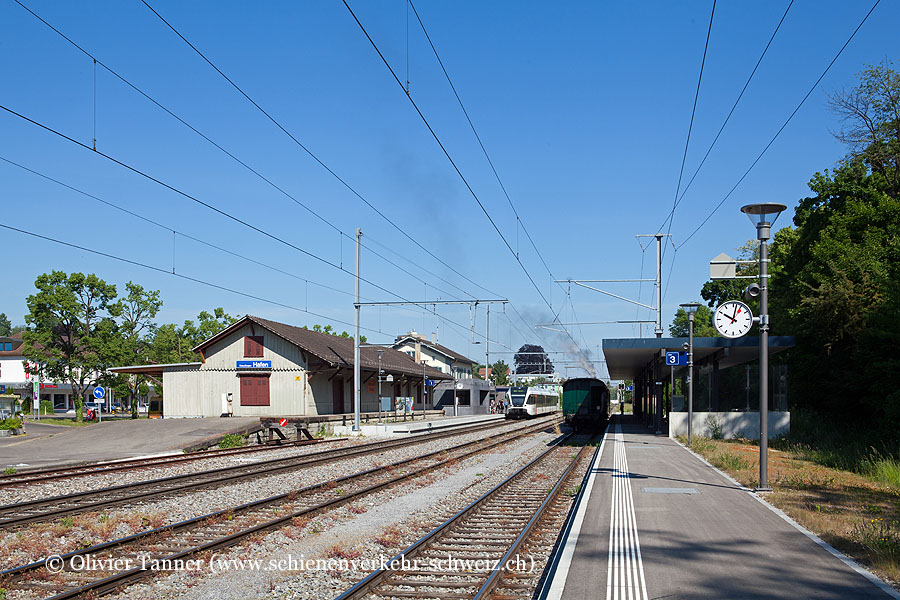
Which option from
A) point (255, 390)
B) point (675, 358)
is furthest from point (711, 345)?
point (255, 390)

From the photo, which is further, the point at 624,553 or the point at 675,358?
the point at 675,358

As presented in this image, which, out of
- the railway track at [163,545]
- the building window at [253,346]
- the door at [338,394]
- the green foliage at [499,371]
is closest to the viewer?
the railway track at [163,545]

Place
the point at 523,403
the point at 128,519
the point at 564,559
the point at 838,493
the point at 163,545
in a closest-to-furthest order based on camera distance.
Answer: the point at 564,559, the point at 163,545, the point at 128,519, the point at 838,493, the point at 523,403

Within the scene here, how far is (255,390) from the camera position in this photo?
139ft

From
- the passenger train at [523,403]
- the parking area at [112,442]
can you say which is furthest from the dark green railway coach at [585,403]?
the parking area at [112,442]

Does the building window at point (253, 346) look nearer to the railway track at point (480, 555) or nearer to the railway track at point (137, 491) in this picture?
the railway track at point (137, 491)

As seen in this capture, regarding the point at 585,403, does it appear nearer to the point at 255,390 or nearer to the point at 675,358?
the point at 675,358

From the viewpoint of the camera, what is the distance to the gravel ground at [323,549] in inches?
298

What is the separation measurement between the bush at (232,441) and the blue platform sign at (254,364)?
1461cm

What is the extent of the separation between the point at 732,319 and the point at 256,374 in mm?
32077

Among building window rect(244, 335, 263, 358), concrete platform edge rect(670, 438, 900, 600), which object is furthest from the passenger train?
concrete platform edge rect(670, 438, 900, 600)

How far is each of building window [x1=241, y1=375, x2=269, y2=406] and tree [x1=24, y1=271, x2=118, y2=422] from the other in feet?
62.7

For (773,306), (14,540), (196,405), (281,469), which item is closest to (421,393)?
(196,405)

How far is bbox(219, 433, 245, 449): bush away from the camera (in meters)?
27.1
